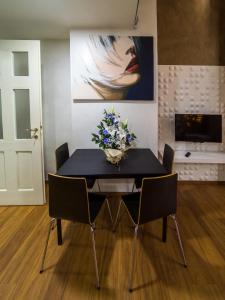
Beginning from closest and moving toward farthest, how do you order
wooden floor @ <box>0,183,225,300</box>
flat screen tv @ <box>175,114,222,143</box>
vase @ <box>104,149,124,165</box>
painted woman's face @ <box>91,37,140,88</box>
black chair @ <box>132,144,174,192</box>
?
A: wooden floor @ <box>0,183,225,300</box>, vase @ <box>104,149,124,165</box>, black chair @ <box>132,144,174,192</box>, painted woman's face @ <box>91,37,140,88</box>, flat screen tv @ <box>175,114,222,143</box>

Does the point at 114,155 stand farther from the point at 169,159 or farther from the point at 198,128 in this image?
the point at 198,128

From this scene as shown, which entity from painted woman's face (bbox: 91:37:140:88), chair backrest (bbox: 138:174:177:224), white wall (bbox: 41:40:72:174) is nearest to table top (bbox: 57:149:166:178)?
chair backrest (bbox: 138:174:177:224)

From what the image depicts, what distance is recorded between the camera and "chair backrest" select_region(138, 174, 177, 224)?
187 centimetres

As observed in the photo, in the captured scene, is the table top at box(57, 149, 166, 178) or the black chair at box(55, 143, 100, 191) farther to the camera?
the black chair at box(55, 143, 100, 191)

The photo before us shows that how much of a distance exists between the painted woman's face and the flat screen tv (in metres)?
1.09

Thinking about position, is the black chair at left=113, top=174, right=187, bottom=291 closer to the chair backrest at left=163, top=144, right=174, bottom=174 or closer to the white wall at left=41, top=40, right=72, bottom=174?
the chair backrest at left=163, top=144, right=174, bottom=174

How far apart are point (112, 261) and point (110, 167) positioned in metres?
0.85

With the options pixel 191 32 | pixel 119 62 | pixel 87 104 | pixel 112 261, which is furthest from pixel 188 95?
pixel 112 261

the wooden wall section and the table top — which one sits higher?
the wooden wall section

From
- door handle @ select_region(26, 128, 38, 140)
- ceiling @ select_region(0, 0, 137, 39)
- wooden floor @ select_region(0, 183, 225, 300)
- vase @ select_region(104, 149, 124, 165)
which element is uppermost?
ceiling @ select_region(0, 0, 137, 39)

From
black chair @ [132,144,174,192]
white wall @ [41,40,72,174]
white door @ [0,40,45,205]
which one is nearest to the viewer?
black chair @ [132,144,174,192]

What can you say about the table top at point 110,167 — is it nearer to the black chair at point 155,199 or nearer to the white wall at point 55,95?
the black chair at point 155,199

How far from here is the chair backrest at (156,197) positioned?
1.87 meters

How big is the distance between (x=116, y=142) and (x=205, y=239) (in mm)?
1350
